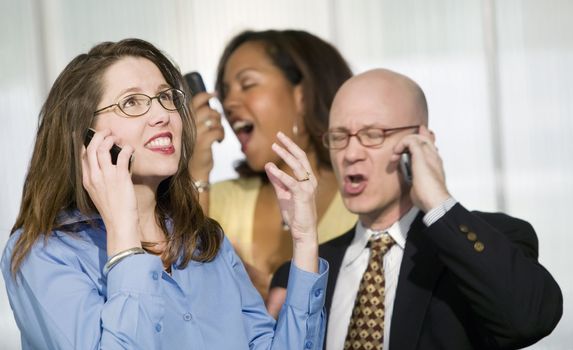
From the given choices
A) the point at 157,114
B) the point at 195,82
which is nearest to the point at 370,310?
the point at 157,114

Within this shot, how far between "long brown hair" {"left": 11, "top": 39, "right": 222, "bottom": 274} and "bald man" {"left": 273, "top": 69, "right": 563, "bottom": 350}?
1.70 feet

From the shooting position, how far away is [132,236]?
6.07ft

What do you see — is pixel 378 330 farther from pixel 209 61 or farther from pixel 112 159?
pixel 209 61

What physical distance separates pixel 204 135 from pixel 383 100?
0.90 metres

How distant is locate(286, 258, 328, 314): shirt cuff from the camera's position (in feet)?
6.74

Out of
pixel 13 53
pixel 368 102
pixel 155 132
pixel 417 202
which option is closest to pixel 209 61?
pixel 13 53

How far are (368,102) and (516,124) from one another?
1.52 m

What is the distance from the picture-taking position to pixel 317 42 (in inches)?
140

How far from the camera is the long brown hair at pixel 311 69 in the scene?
3.44 metres

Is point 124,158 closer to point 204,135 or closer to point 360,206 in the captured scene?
point 360,206

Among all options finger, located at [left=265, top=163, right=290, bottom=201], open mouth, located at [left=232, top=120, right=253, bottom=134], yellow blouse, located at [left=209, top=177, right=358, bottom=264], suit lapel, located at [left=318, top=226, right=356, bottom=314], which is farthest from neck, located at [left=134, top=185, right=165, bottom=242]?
open mouth, located at [left=232, top=120, right=253, bottom=134]

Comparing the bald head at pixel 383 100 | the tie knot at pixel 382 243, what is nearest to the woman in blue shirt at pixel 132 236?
the tie knot at pixel 382 243

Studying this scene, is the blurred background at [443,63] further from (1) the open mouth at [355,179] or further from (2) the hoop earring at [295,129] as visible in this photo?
(1) the open mouth at [355,179]

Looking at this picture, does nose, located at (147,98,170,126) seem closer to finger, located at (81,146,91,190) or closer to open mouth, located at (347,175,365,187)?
finger, located at (81,146,91,190)
